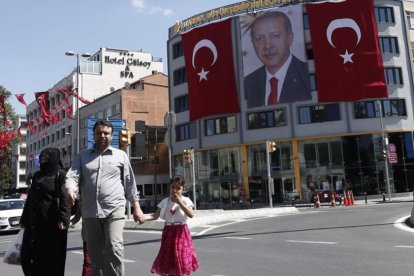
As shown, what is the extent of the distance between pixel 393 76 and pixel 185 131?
69.5ft

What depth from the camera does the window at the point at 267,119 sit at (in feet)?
149

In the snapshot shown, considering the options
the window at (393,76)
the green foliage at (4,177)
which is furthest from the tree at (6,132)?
the window at (393,76)

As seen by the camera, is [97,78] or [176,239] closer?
[176,239]

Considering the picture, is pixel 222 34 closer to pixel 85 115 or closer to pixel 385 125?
pixel 385 125

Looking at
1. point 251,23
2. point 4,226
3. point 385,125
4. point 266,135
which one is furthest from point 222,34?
point 4,226

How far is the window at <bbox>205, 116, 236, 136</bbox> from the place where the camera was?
158ft

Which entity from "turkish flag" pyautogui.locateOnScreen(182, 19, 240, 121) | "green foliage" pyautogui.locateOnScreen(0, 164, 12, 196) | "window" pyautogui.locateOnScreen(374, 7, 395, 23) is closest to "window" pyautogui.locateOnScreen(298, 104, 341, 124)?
"turkish flag" pyautogui.locateOnScreen(182, 19, 240, 121)

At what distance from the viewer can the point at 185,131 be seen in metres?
52.1

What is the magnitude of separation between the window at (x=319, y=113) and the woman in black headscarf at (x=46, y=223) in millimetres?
40225

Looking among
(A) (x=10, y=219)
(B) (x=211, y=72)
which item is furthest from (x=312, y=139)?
(A) (x=10, y=219)

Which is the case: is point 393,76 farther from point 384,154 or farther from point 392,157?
point 384,154

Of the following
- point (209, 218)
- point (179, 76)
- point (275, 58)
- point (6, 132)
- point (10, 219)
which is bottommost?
point (209, 218)

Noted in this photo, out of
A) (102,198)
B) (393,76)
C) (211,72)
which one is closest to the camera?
(102,198)

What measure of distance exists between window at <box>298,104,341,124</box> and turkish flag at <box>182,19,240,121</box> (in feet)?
20.6
